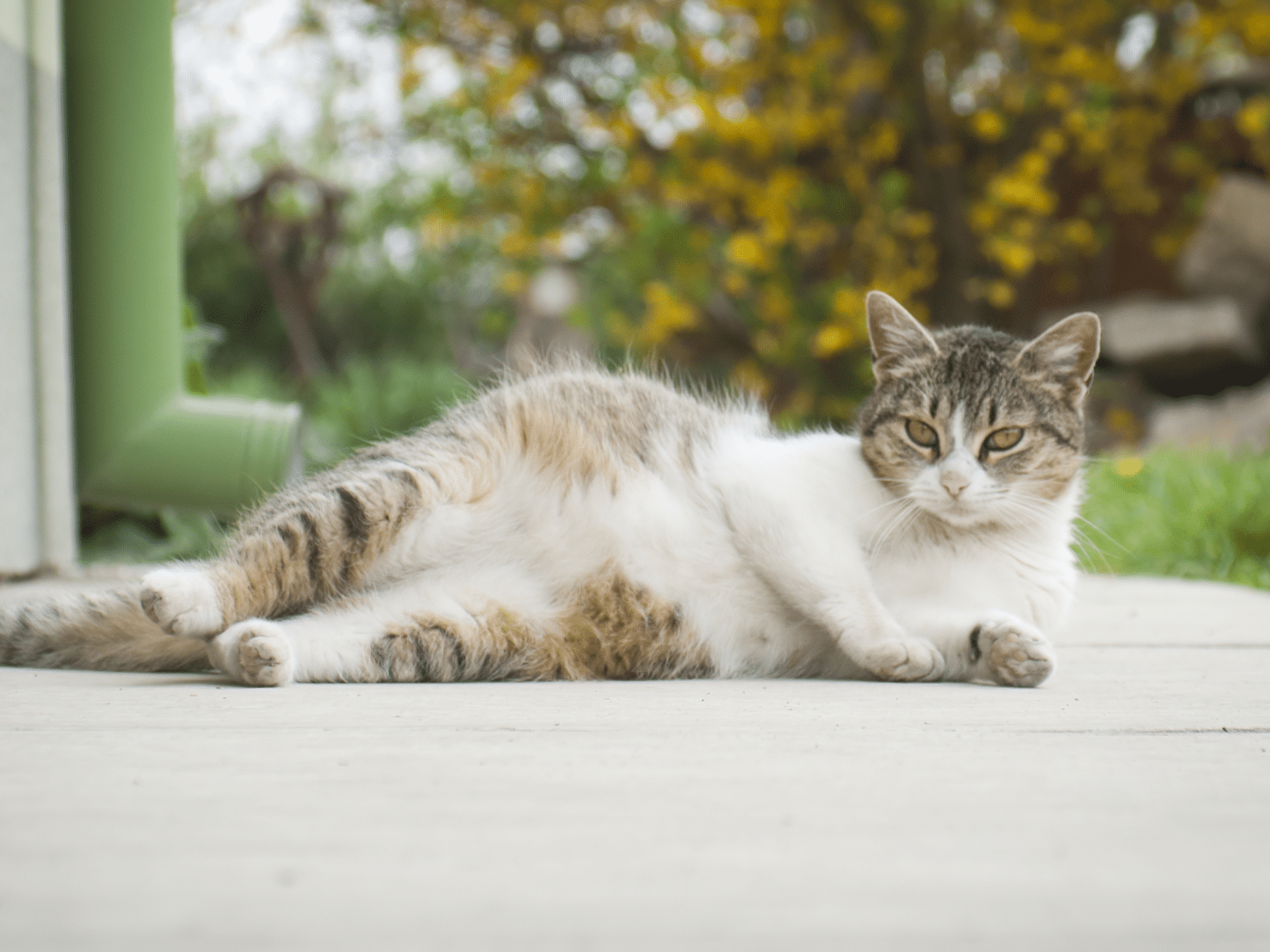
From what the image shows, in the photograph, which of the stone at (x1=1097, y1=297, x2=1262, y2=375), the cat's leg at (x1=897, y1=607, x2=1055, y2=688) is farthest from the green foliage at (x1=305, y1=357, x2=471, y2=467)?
the stone at (x1=1097, y1=297, x2=1262, y2=375)

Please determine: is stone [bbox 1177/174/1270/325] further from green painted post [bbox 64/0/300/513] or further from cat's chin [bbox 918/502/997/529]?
green painted post [bbox 64/0/300/513]

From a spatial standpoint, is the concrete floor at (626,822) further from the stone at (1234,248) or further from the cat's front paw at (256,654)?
the stone at (1234,248)

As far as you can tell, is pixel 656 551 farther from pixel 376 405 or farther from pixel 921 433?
pixel 376 405

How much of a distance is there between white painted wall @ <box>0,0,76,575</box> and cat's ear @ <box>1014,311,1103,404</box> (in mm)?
2083

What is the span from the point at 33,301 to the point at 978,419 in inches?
81.8

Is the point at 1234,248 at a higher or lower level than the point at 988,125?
lower

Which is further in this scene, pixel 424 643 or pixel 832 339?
pixel 832 339

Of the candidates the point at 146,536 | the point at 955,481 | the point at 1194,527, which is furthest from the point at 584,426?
the point at 1194,527

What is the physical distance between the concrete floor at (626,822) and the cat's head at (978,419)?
439mm

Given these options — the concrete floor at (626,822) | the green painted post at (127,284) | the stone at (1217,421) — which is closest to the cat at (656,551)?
the concrete floor at (626,822)

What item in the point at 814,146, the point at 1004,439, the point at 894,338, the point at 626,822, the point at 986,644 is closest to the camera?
the point at 626,822

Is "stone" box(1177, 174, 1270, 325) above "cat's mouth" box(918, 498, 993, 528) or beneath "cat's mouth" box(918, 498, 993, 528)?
above

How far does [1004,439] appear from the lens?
178 cm

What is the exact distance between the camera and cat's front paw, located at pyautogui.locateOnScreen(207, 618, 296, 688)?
4.68ft
